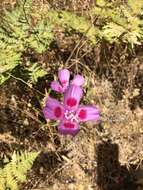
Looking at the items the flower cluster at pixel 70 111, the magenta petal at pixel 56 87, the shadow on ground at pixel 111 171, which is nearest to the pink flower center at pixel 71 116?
the flower cluster at pixel 70 111

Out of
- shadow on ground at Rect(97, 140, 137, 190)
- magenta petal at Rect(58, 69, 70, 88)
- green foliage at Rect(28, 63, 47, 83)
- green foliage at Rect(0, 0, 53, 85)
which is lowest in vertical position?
shadow on ground at Rect(97, 140, 137, 190)

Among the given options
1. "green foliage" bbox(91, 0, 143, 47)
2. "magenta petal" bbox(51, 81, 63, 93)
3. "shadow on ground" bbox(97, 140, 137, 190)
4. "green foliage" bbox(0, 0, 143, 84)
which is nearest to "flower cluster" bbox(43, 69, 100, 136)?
"magenta petal" bbox(51, 81, 63, 93)

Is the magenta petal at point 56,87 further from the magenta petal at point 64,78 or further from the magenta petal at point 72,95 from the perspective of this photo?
the magenta petal at point 72,95

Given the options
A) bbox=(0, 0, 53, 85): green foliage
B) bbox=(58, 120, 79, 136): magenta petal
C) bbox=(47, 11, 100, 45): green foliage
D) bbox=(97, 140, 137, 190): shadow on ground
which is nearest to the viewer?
bbox=(58, 120, 79, 136): magenta petal

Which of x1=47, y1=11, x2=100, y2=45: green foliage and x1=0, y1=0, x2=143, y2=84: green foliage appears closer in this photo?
x1=0, y1=0, x2=143, y2=84: green foliage

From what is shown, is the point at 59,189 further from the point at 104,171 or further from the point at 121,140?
the point at 121,140

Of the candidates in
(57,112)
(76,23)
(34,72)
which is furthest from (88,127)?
(57,112)

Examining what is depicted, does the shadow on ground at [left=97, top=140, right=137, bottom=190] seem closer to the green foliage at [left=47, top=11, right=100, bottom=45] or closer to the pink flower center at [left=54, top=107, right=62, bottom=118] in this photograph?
the green foliage at [left=47, top=11, right=100, bottom=45]

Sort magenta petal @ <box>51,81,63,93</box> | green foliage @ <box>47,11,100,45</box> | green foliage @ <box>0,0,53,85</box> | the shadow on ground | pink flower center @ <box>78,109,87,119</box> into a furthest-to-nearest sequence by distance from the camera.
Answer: the shadow on ground, green foliage @ <box>47,11,100,45</box>, green foliage @ <box>0,0,53,85</box>, magenta petal @ <box>51,81,63,93</box>, pink flower center @ <box>78,109,87,119</box>
